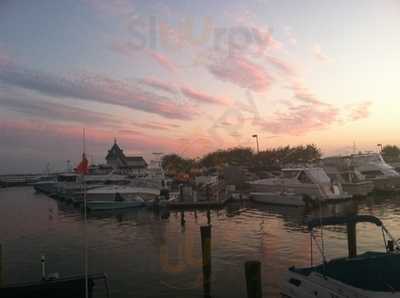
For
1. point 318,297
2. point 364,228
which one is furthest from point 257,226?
point 318,297

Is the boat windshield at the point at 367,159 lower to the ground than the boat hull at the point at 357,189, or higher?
higher

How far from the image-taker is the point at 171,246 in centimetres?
2602

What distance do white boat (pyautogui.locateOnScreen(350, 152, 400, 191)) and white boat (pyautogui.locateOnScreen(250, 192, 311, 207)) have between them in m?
17.5

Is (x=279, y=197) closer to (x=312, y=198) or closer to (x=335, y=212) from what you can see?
(x=312, y=198)

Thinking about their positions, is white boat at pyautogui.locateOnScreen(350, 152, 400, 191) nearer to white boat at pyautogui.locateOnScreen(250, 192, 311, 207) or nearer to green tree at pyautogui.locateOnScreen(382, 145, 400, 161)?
white boat at pyautogui.locateOnScreen(250, 192, 311, 207)

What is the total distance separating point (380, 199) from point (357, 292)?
4321 centimetres

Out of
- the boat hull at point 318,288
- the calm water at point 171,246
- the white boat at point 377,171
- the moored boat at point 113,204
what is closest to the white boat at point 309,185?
Answer: the calm water at point 171,246

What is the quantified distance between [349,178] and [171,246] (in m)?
37.1

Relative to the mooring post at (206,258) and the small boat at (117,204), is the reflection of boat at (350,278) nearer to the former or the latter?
the mooring post at (206,258)

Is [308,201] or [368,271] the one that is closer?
[368,271]

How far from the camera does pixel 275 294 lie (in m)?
15.6

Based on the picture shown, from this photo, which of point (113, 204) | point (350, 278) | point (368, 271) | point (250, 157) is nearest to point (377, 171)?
point (113, 204)

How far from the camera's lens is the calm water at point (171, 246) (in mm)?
17812

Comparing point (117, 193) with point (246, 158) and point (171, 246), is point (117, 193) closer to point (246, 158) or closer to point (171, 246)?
point (171, 246)
